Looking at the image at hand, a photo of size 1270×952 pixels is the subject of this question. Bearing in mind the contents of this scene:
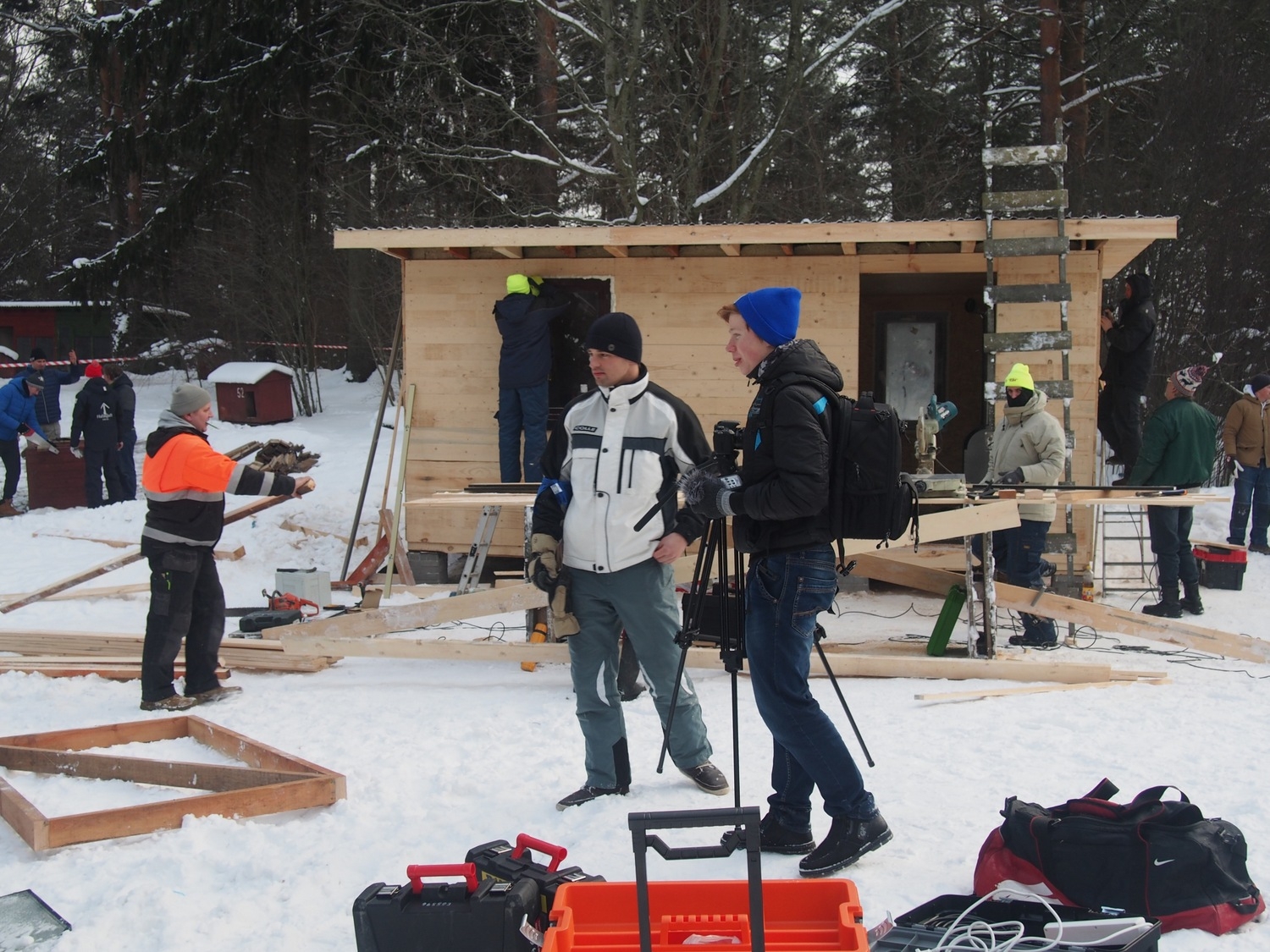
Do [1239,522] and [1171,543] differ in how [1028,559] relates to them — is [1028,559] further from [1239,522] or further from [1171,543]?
[1239,522]

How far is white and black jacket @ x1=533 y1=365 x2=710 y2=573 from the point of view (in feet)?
13.5

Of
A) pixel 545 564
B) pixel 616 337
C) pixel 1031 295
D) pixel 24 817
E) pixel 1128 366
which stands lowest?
pixel 24 817

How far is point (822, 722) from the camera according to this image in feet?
11.1

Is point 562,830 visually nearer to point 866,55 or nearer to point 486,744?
point 486,744

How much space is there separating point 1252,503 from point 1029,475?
4902 mm

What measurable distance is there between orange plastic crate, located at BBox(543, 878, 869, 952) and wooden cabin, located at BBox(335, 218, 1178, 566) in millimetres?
6509

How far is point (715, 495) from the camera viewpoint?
3438 millimetres

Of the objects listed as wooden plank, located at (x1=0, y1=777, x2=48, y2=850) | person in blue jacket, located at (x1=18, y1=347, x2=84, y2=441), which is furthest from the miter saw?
person in blue jacket, located at (x1=18, y1=347, x2=84, y2=441)

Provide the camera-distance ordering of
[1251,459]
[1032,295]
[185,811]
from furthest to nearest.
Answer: [1251,459] < [1032,295] < [185,811]

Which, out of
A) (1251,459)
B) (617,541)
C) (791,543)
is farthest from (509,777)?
(1251,459)

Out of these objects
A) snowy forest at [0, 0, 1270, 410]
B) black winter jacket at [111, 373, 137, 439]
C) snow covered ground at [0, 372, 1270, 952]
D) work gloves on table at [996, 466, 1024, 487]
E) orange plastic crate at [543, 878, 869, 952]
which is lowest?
snow covered ground at [0, 372, 1270, 952]

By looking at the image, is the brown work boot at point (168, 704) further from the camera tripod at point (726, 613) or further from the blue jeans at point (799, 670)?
the blue jeans at point (799, 670)

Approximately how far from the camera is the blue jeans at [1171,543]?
807cm

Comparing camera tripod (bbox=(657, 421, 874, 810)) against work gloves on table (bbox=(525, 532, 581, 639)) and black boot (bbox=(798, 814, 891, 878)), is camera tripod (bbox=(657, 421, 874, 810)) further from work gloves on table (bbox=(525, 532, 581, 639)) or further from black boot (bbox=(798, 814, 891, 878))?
work gloves on table (bbox=(525, 532, 581, 639))
